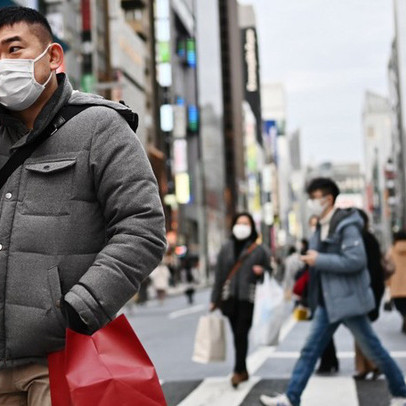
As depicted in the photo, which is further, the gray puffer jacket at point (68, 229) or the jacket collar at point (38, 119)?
the jacket collar at point (38, 119)

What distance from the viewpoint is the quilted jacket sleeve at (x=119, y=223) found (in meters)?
2.63

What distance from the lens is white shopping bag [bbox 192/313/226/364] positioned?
930 centimetres

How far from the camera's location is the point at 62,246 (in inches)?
108

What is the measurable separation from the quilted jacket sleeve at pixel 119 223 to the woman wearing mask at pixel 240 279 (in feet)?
22.2

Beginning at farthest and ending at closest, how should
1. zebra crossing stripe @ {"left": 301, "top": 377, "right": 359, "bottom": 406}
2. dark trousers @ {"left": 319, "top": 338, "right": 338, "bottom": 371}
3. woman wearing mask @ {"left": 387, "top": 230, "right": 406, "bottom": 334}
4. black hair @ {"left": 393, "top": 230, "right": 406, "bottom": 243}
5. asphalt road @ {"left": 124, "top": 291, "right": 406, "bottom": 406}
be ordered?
black hair @ {"left": 393, "top": 230, "right": 406, "bottom": 243}
woman wearing mask @ {"left": 387, "top": 230, "right": 406, "bottom": 334}
dark trousers @ {"left": 319, "top": 338, "right": 338, "bottom": 371}
asphalt road @ {"left": 124, "top": 291, "right": 406, "bottom": 406}
zebra crossing stripe @ {"left": 301, "top": 377, "right": 359, "bottom": 406}

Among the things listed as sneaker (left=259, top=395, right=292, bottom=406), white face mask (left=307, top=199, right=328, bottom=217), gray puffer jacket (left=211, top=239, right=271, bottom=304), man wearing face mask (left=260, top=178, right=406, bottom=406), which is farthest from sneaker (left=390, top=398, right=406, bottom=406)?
gray puffer jacket (left=211, top=239, right=271, bottom=304)

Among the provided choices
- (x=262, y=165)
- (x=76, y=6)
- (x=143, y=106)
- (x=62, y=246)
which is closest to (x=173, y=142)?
(x=143, y=106)

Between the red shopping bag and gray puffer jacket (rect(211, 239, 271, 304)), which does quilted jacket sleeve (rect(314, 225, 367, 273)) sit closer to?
gray puffer jacket (rect(211, 239, 271, 304))

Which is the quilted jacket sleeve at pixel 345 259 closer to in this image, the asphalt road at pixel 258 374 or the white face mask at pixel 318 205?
the white face mask at pixel 318 205

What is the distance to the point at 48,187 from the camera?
9.12 feet

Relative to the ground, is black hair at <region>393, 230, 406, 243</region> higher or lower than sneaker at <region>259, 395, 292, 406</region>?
higher

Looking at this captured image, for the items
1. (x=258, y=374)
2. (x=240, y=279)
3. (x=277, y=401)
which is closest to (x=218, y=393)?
(x=240, y=279)

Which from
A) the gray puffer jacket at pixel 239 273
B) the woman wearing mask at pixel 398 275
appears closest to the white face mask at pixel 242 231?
the gray puffer jacket at pixel 239 273

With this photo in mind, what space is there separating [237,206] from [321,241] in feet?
395
